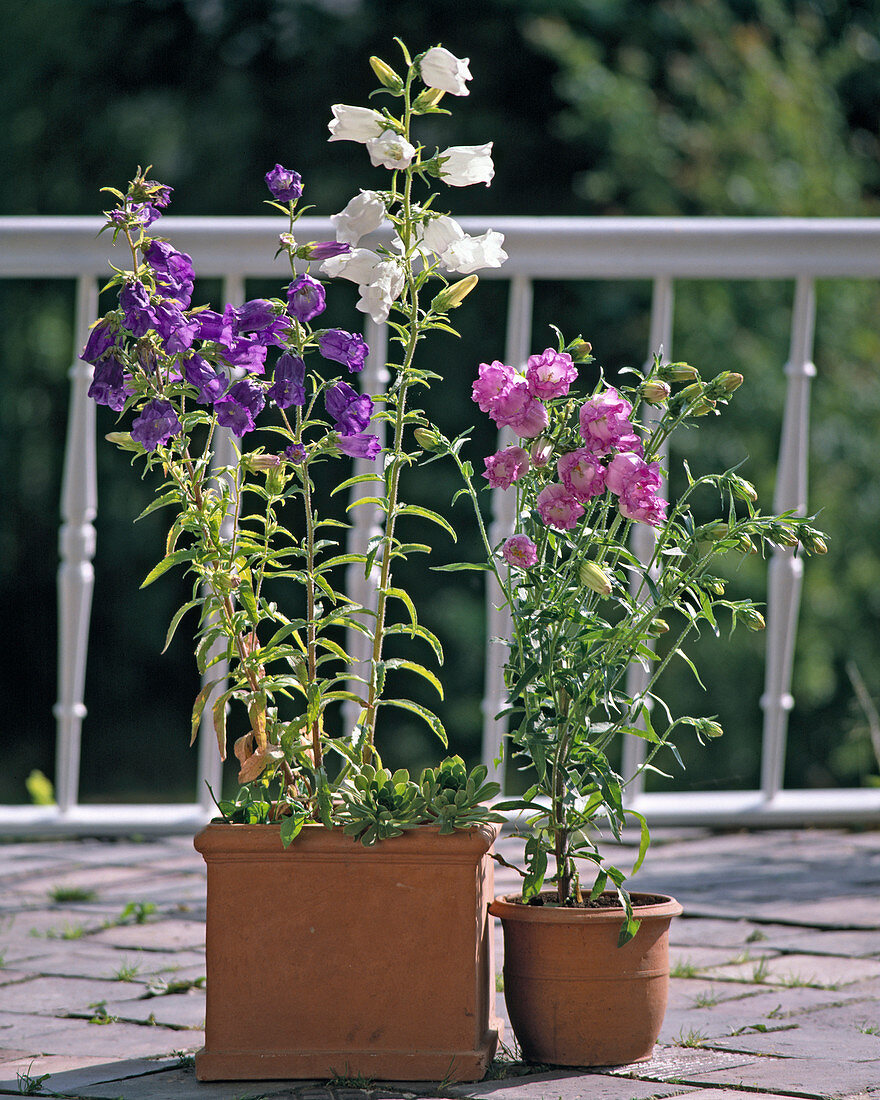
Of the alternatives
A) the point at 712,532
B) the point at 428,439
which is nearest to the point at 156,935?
the point at 428,439

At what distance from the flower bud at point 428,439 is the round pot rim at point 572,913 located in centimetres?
50

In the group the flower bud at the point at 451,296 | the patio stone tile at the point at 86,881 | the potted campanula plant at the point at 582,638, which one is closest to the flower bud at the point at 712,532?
the potted campanula plant at the point at 582,638

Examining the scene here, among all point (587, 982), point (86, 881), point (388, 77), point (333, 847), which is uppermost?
point (388, 77)

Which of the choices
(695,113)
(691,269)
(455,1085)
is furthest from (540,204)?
(455,1085)

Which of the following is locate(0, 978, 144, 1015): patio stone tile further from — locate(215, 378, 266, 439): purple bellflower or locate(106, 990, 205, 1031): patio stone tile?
locate(215, 378, 266, 439): purple bellflower

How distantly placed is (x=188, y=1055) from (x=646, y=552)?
4.57 ft

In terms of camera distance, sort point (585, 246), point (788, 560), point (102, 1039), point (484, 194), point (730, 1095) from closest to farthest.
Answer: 1. point (730, 1095)
2. point (102, 1039)
3. point (585, 246)
4. point (788, 560)
5. point (484, 194)

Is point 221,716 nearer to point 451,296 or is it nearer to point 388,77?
point 451,296

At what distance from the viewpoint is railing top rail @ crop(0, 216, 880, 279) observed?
2566 mm

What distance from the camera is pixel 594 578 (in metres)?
1.44

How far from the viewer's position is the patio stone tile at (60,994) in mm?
1804

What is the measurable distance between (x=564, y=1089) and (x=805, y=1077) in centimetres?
25

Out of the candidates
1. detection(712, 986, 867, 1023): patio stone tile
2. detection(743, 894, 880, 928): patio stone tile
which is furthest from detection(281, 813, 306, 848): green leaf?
detection(743, 894, 880, 928): patio stone tile

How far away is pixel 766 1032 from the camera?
167cm
